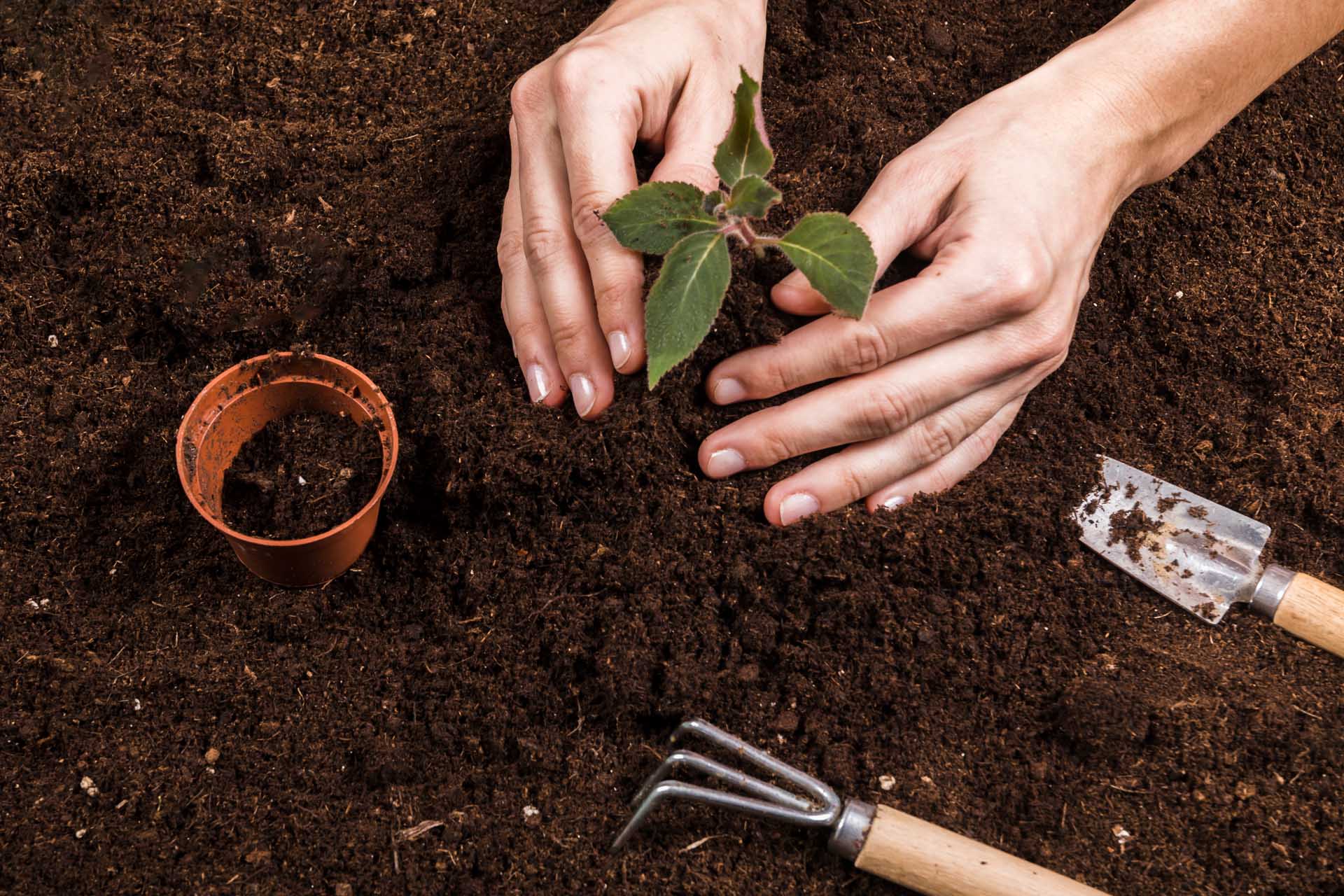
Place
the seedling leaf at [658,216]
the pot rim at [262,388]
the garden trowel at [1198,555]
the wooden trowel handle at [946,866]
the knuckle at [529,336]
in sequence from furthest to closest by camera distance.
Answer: the knuckle at [529,336], the garden trowel at [1198,555], the pot rim at [262,388], the seedling leaf at [658,216], the wooden trowel handle at [946,866]

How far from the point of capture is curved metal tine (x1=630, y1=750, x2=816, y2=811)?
1.59m

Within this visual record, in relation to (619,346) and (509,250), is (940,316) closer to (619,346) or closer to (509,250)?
(619,346)

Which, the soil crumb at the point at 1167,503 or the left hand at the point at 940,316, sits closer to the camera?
the left hand at the point at 940,316

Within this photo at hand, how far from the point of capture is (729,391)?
1.89 metres

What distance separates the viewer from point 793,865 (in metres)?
1.65

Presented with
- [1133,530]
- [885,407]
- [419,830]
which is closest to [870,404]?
[885,407]

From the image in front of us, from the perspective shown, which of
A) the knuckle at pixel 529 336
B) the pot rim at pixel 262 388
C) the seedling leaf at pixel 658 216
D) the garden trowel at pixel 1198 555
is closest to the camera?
the seedling leaf at pixel 658 216

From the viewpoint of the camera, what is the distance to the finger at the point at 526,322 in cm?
Result: 196

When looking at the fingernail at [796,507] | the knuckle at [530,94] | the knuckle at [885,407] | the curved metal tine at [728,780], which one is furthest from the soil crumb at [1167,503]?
the knuckle at [530,94]

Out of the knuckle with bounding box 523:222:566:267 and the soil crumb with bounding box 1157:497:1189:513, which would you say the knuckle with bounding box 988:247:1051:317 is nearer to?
the soil crumb with bounding box 1157:497:1189:513

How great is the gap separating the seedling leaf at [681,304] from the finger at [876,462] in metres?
0.45

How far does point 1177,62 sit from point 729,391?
45.9 inches

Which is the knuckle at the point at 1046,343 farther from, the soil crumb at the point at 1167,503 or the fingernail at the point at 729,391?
the fingernail at the point at 729,391

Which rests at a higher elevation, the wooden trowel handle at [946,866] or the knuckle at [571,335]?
the knuckle at [571,335]
